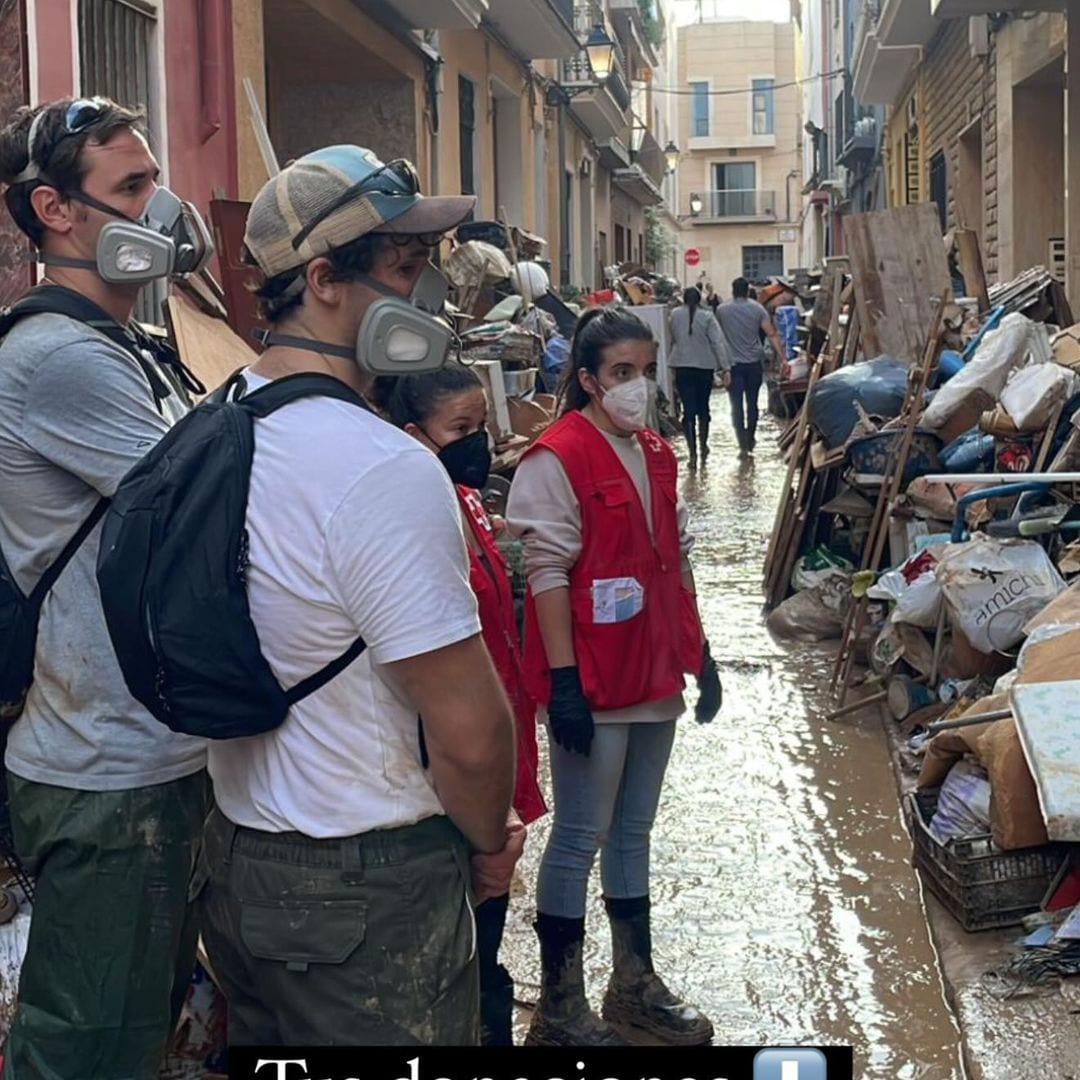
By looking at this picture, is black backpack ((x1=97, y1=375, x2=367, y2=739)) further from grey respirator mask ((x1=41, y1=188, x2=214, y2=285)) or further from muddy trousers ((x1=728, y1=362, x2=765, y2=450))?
muddy trousers ((x1=728, y1=362, x2=765, y2=450))

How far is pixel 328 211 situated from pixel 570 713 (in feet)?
5.57

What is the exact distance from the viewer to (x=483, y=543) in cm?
334

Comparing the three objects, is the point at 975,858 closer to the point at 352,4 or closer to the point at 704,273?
the point at 352,4

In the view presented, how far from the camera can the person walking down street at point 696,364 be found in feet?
50.0

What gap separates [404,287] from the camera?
84.5 inches

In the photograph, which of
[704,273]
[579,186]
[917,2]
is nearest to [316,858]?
[917,2]

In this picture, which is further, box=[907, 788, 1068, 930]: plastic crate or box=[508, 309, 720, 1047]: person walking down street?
box=[907, 788, 1068, 930]: plastic crate

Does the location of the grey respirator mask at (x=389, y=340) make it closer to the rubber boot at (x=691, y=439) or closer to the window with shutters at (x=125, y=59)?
the window with shutters at (x=125, y=59)

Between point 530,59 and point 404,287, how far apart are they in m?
16.3

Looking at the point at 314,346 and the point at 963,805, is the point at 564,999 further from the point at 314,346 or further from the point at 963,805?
the point at 314,346

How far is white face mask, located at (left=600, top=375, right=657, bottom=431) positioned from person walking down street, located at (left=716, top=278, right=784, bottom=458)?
1217cm

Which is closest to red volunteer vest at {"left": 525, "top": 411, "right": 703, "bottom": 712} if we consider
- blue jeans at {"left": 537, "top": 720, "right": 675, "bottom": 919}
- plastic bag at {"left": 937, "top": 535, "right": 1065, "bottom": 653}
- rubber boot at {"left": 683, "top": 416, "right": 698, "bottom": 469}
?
blue jeans at {"left": 537, "top": 720, "right": 675, "bottom": 919}

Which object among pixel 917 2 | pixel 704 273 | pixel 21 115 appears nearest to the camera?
pixel 21 115

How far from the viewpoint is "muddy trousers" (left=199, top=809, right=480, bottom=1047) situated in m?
1.98
